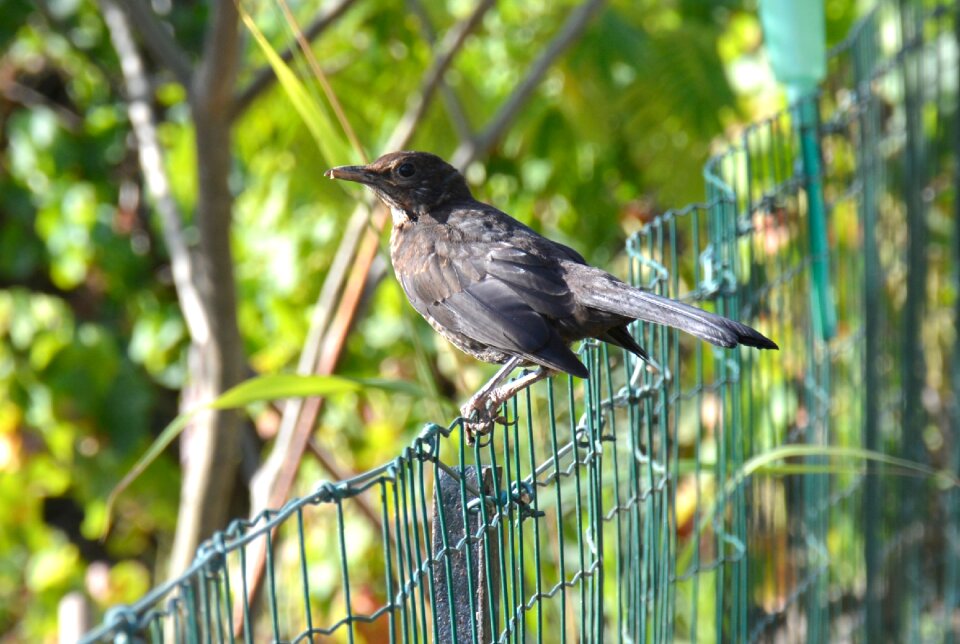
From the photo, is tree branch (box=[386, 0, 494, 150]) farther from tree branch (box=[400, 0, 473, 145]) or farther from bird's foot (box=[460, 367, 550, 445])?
bird's foot (box=[460, 367, 550, 445])

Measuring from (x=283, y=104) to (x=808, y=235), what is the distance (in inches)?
74.7

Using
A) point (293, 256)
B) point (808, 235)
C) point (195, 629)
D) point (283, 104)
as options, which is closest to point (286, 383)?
point (195, 629)

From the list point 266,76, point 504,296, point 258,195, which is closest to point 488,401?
point 504,296

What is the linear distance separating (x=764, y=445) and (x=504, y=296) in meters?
1.12

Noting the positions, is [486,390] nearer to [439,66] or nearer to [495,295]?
[495,295]

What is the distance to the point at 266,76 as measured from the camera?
3.36 meters

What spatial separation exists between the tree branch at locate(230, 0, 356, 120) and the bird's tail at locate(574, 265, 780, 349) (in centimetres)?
124

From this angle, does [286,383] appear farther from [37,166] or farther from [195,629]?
[37,166]

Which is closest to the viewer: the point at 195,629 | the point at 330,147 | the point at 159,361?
the point at 195,629

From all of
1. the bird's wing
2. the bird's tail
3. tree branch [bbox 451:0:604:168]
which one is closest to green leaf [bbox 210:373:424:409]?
the bird's wing

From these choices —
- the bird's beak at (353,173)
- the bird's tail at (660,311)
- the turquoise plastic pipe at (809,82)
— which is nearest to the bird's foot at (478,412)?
the bird's tail at (660,311)

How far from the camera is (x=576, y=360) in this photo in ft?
7.11

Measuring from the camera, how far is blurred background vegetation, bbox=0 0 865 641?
Answer: 404 centimetres

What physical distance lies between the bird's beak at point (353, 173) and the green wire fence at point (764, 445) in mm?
678
